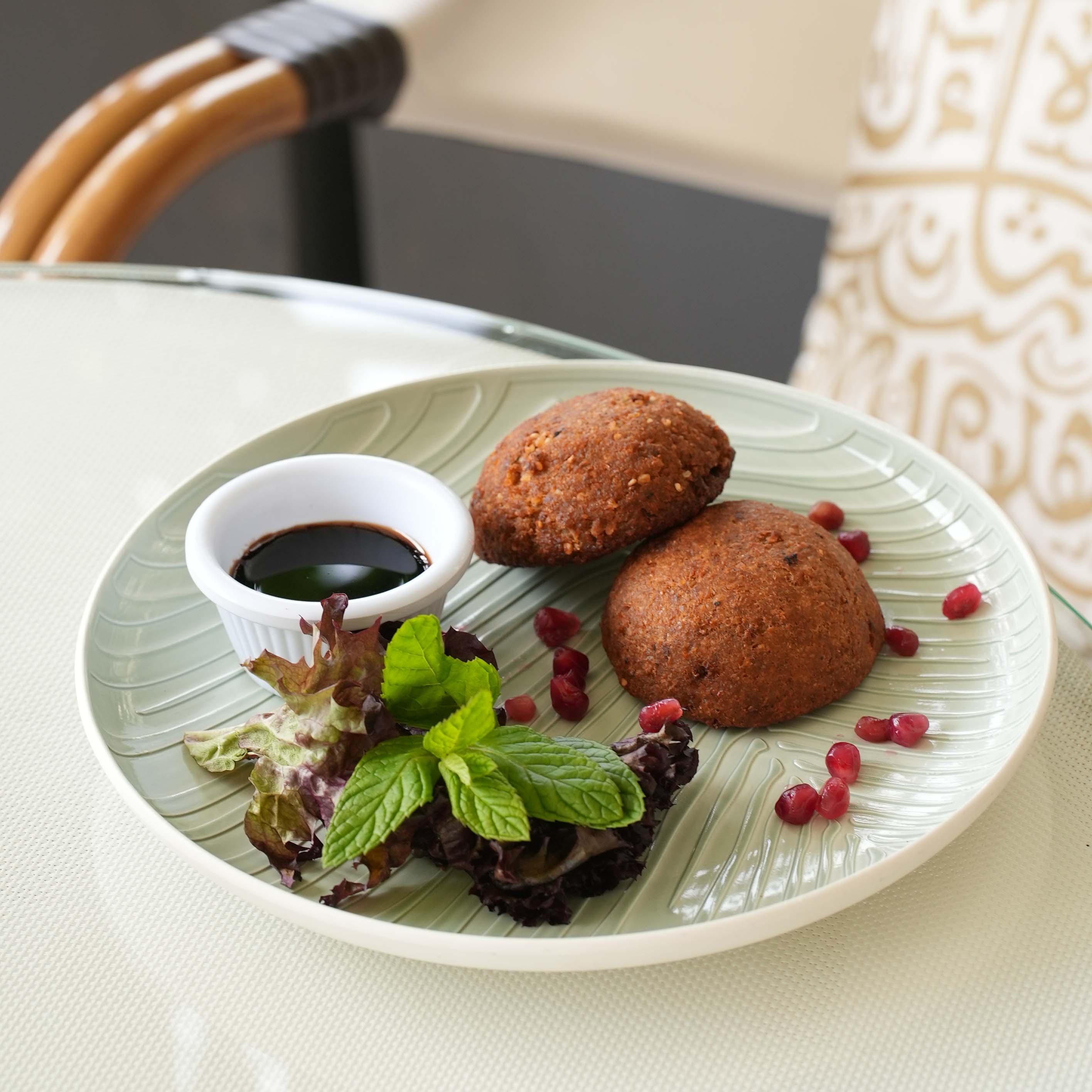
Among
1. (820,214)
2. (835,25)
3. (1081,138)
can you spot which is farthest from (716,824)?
(820,214)

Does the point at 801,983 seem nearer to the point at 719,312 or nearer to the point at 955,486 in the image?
the point at 955,486

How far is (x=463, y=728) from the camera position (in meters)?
1.06

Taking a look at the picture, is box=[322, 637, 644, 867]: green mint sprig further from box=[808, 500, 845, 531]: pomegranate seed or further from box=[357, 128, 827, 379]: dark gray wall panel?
box=[357, 128, 827, 379]: dark gray wall panel

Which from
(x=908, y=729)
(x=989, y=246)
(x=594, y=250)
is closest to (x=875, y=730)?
(x=908, y=729)

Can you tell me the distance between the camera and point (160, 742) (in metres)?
1.22

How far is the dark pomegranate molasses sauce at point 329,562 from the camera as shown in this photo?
4.60ft

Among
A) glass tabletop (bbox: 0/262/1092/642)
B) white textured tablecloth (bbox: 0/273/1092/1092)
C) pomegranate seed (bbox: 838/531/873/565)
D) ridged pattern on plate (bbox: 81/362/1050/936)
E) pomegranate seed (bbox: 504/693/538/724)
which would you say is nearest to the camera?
white textured tablecloth (bbox: 0/273/1092/1092)

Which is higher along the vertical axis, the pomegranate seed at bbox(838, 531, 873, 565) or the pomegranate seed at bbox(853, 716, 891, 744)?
the pomegranate seed at bbox(838, 531, 873, 565)

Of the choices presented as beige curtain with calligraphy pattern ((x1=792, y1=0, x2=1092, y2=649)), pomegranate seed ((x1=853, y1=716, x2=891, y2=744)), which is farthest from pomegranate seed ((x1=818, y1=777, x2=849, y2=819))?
beige curtain with calligraphy pattern ((x1=792, y1=0, x2=1092, y2=649))

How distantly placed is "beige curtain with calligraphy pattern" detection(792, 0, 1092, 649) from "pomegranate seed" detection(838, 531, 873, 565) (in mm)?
916

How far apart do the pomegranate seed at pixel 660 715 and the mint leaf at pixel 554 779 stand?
0.16 meters

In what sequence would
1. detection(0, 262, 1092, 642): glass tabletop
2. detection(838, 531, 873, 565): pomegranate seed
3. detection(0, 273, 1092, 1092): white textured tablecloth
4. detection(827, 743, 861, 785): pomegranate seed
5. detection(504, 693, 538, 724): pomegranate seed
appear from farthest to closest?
detection(0, 262, 1092, 642): glass tabletop, detection(838, 531, 873, 565): pomegranate seed, detection(504, 693, 538, 724): pomegranate seed, detection(827, 743, 861, 785): pomegranate seed, detection(0, 273, 1092, 1092): white textured tablecloth

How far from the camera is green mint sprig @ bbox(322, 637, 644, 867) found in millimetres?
1009

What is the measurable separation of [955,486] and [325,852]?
0.99m
